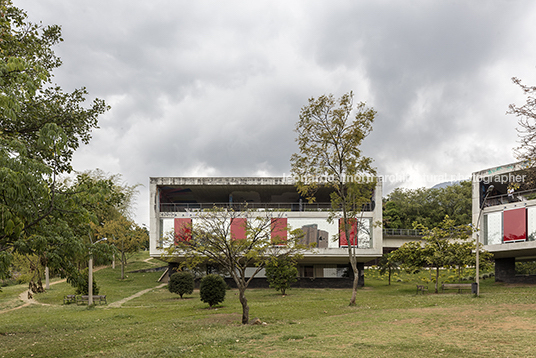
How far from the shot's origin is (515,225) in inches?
1347

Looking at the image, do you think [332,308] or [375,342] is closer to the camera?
[375,342]

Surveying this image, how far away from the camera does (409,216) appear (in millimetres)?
66938

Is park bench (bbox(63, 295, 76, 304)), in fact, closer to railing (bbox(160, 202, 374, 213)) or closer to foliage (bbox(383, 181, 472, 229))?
railing (bbox(160, 202, 374, 213))

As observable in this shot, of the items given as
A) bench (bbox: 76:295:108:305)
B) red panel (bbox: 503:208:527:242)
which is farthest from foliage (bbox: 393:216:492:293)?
bench (bbox: 76:295:108:305)

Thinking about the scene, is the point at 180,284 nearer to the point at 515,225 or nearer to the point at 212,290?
the point at 212,290

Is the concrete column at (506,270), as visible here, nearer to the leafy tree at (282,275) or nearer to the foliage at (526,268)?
the foliage at (526,268)

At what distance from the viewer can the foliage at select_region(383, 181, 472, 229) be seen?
64.2 m

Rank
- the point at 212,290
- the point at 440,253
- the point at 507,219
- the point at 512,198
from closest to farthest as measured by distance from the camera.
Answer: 1. the point at 212,290
2. the point at 440,253
3. the point at 507,219
4. the point at 512,198

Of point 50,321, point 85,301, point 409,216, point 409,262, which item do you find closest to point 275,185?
point 409,262

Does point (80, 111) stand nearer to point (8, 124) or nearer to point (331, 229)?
point (8, 124)

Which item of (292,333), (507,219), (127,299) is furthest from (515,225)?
(127,299)

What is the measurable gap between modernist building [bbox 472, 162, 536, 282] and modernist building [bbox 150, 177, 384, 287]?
9.16 m

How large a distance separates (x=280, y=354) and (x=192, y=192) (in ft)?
107

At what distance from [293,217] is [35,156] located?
27.0m
